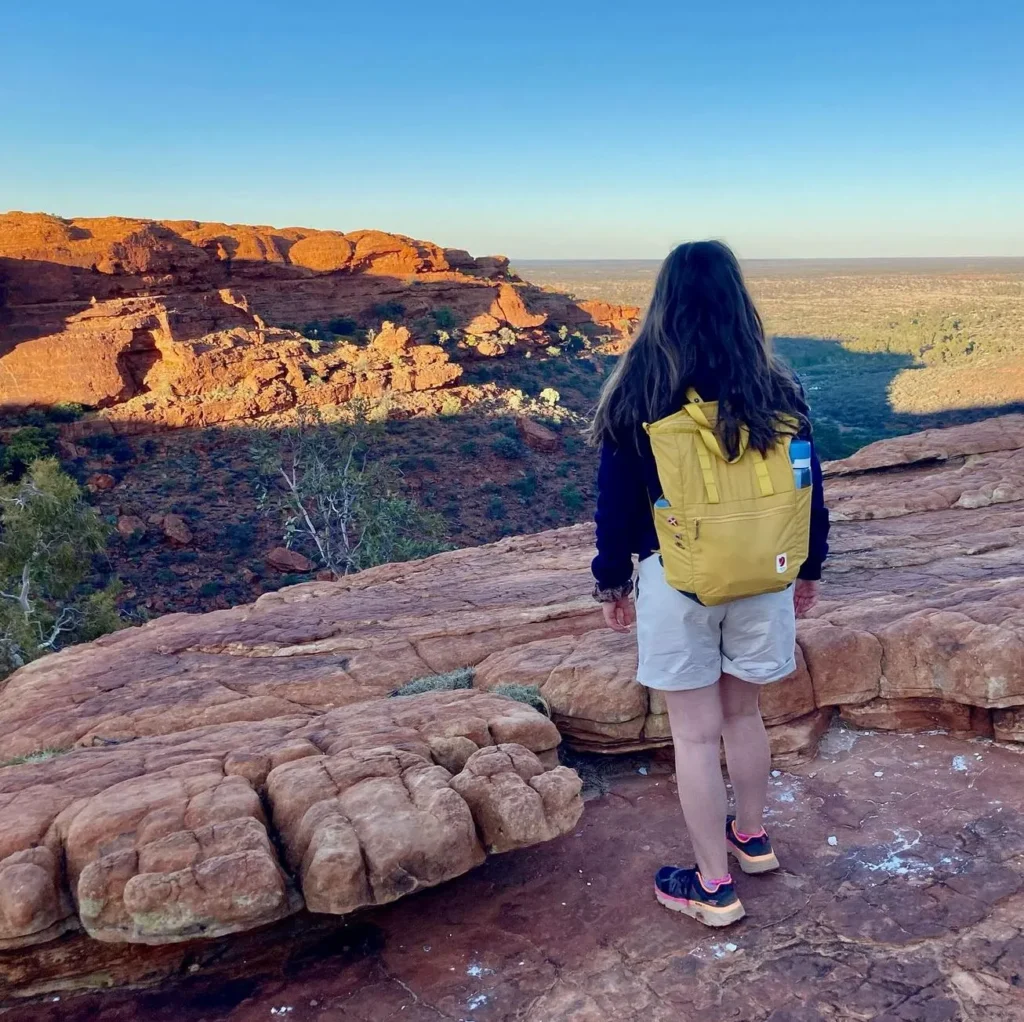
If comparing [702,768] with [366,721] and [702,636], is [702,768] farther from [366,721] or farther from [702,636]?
[366,721]

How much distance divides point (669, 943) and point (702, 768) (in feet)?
1.76

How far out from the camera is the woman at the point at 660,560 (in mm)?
2254

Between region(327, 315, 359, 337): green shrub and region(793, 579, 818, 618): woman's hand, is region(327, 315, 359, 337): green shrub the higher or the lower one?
the higher one

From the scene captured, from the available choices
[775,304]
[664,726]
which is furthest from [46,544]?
[775,304]

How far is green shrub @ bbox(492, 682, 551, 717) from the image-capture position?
3.75 metres

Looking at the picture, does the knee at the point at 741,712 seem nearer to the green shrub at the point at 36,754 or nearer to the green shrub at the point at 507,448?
the green shrub at the point at 36,754

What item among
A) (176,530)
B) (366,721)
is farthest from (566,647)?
(176,530)

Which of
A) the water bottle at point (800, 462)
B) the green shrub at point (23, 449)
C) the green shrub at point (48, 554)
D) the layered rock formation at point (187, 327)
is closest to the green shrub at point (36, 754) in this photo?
the water bottle at point (800, 462)

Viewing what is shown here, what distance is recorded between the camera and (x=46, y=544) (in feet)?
42.0

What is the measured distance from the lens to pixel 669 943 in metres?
2.48

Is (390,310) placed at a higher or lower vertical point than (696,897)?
higher

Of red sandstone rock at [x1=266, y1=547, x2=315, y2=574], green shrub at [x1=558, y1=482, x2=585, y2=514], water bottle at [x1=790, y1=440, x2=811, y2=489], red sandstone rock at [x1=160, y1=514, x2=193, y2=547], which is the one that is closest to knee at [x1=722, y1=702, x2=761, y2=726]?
water bottle at [x1=790, y1=440, x2=811, y2=489]

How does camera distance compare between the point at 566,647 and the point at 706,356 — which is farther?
the point at 566,647

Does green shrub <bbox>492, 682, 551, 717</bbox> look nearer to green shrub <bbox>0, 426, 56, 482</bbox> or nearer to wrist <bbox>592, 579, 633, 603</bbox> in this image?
wrist <bbox>592, 579, 633, 603</bbox>
